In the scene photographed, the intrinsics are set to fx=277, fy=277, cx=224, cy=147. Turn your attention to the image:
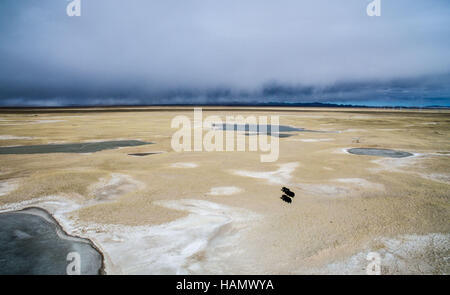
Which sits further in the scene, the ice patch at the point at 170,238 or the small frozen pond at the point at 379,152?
the small frozen pond at the point at 379,152

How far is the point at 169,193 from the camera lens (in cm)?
895

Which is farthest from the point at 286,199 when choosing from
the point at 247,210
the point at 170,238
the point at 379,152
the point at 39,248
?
the point at 379,152

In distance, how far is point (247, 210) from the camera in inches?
301

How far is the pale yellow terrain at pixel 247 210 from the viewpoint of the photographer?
211 inches

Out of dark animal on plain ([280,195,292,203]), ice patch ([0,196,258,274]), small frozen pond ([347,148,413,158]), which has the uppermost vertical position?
small frozen pond ([347,148,413,158])

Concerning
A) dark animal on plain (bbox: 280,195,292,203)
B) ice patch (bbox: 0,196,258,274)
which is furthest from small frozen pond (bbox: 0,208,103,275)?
dark animal on plain (bbox: 280,195,292,203)

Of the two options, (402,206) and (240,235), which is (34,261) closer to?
(240,235)

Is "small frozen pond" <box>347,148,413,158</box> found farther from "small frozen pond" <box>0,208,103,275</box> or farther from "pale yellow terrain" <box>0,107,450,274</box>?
Answer: "small frozen pond" <box>0,208,103,275</box>

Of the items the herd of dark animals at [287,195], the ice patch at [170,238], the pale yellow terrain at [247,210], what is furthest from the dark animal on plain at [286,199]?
the ice patch at [170,238]

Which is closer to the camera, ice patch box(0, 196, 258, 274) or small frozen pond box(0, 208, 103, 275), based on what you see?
small frozen pond box(0, 208, 103, 275)

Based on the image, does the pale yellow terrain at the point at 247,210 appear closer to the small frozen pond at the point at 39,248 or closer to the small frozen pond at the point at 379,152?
the small frozen pond at the point at 39,248

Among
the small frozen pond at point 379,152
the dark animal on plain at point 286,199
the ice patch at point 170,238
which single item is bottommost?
the ice patch at point 170,238

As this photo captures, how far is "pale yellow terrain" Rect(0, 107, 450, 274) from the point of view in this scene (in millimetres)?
5363

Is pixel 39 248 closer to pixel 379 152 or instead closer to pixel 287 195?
pixel 287 195
